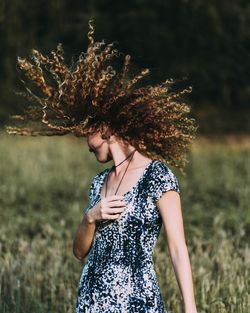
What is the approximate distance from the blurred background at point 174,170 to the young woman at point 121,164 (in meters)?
0.44

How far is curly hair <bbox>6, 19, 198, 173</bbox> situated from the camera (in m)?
4.51

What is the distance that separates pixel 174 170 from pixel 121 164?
525 inches

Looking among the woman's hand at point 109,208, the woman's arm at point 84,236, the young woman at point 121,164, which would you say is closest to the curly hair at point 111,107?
the young woman at point 121,164

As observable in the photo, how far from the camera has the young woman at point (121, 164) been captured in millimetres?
4277

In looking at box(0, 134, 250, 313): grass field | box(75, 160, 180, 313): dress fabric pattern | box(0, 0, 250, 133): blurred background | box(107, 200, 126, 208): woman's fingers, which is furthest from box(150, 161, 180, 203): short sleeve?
box(0, 0, 250, 133): blurred background

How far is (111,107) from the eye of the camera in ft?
14.9

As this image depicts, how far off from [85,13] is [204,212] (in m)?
29.2

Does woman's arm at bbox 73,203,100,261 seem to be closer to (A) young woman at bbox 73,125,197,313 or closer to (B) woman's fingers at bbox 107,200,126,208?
(A) young woman at bbox 73,125,197,313

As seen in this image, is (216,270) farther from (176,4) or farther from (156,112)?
(176,4)

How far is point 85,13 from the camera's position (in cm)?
4109

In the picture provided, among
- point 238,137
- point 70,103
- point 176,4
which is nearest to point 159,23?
point 176,4

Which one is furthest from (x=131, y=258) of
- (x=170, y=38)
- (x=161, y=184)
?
(x=170, y=38)

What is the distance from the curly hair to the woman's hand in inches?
11.6

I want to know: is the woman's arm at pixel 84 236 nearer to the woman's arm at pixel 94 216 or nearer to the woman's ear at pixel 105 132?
the woman's arm at pixel 94 216
